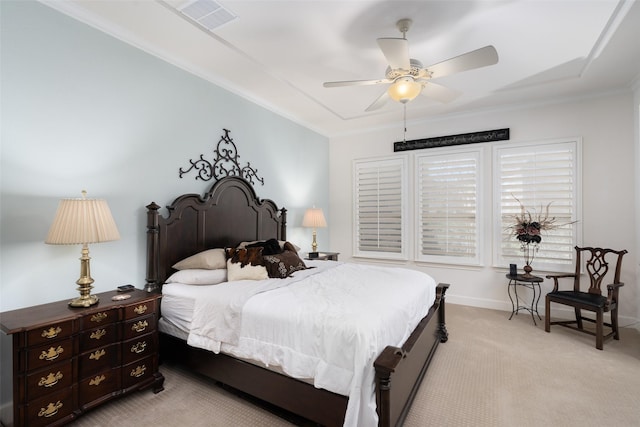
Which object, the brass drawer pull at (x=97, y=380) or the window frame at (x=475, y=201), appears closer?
the brass drawer pull at (x=97, y=380)

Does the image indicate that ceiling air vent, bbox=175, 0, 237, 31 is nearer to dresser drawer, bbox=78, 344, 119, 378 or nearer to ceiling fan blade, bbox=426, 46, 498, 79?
ceiling fan blade, bbox=426, 46, 498, 79

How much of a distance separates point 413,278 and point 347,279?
2.11 ft

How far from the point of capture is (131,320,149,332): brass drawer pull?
85.9 inches

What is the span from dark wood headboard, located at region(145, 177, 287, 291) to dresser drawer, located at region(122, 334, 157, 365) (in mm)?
543

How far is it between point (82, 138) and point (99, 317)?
4.53 feet

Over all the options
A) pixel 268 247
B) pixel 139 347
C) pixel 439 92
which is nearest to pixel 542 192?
pixel 439 92

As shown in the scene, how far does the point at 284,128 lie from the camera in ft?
14.9

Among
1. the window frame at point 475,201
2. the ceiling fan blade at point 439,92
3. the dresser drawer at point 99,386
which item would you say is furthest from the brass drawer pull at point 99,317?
the window frame at point 475,201

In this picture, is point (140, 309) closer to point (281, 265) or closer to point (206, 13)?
point (281, 265)

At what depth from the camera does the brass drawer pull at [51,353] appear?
5.68 ft

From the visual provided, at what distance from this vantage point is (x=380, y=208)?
206 inches

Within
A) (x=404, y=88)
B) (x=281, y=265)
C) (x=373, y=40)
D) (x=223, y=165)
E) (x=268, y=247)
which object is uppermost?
(x=373, y=40)

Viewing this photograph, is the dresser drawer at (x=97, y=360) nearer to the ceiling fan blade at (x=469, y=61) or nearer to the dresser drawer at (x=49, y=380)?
the dresser drawer at (x=49, y=380)

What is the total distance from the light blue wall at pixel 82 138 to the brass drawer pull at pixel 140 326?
0.54m
